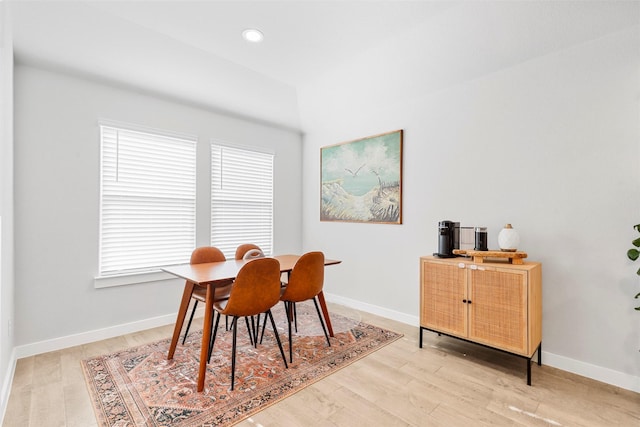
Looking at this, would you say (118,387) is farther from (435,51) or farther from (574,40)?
(574,40)

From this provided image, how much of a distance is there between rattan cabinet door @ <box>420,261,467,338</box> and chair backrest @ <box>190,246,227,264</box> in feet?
6.76

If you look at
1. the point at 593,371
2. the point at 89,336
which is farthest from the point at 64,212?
the point at 593,371

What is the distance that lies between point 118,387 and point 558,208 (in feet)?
12.0

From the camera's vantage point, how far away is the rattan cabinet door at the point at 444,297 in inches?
104

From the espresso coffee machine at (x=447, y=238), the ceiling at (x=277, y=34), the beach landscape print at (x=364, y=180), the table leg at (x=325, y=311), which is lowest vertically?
the table leg at (x=325, y=311)

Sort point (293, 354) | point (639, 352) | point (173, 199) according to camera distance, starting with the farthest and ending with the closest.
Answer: point (173, 199) < point (293, 354) < point (639, 352)

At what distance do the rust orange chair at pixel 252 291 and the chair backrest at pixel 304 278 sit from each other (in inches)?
9.6

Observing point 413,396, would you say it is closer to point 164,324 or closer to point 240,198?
point 164,324

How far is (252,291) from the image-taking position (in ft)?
7.48

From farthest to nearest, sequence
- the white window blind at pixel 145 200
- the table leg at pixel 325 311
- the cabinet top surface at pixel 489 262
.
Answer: the white window blind at pixel 145 200, the table leg at pixel 325 311, the cabinet top surface at pixel 489 262

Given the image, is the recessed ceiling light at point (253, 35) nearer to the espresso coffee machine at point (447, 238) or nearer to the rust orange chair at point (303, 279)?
the rust orange chair at point (303, 279)

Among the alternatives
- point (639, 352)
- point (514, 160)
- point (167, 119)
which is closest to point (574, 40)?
point (514, 160)

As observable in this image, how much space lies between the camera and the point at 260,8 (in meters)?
2.41

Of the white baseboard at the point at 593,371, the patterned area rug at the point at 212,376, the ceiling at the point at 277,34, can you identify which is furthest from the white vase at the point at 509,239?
the ceiling at the point at 277,34
